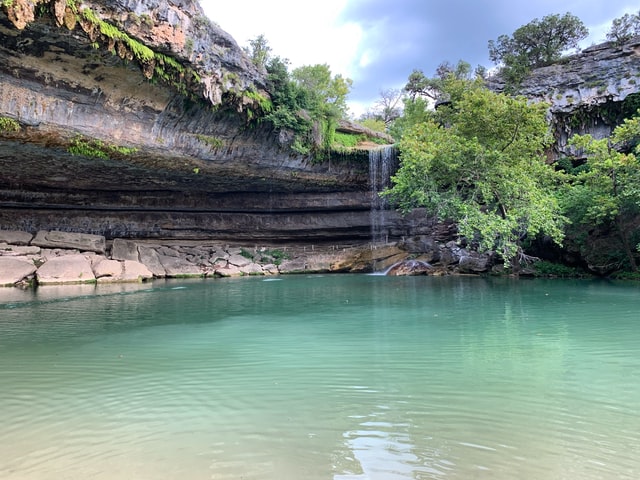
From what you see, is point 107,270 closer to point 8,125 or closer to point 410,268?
point 8,125

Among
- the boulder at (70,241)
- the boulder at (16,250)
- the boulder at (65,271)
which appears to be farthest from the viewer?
the boulder at (70,241)

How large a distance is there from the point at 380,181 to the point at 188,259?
10.2 meters

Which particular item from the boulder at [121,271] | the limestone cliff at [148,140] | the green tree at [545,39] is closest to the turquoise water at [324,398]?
the limestone cliff at [148,140]

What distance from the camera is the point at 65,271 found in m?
15.9

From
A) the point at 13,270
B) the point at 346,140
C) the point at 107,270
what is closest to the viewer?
the point at 13,270

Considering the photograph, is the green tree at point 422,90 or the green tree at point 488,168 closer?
the green tree at point 488,168

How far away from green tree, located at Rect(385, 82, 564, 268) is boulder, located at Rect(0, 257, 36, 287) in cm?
1334

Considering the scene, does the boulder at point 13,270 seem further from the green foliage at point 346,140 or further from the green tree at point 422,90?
the green tree at point 422,90

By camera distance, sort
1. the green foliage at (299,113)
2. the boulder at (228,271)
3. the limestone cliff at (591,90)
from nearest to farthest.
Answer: the green foliage at (299,113), the limestone cliff at (591,90), the boulder at (228,271)

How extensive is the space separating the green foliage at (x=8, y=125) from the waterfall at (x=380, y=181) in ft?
42.5

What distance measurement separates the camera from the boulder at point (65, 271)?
15.4 meters

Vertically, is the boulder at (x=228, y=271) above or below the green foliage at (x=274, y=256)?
below

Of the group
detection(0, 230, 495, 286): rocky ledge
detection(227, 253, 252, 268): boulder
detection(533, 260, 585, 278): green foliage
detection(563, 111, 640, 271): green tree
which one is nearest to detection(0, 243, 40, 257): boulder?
detection(0, 230, 495, 286): rocky ledge

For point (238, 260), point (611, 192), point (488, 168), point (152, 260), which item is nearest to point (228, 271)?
point (238, 260)
